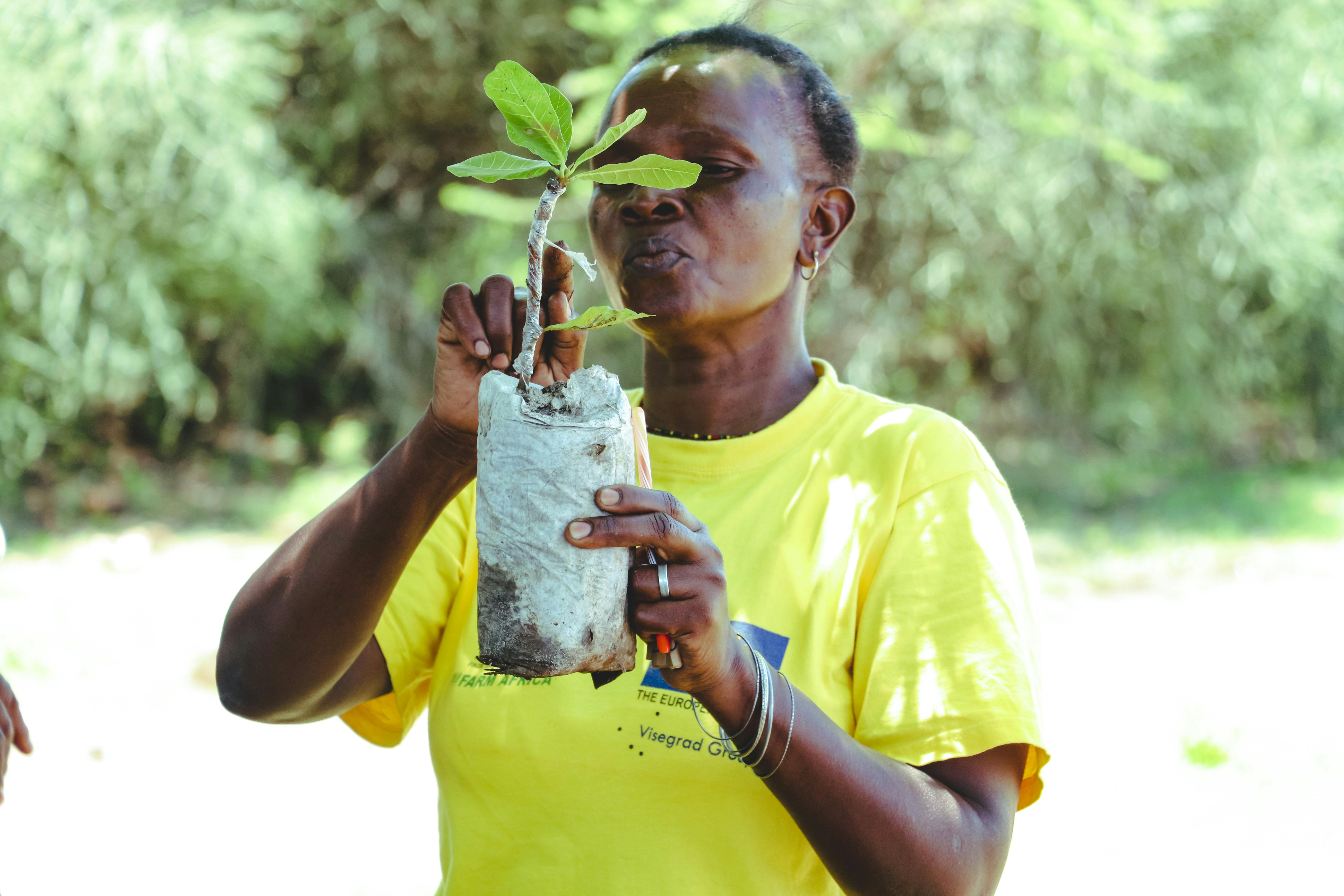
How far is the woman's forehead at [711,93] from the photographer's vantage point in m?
1.65

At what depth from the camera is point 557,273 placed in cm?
156

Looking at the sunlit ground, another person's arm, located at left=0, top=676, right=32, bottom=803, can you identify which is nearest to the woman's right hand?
another person's arm, located at left=0, top=676, right=32, bottom=803

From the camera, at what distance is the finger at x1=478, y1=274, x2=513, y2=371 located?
1.50 metres

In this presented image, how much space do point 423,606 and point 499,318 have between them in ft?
1.71

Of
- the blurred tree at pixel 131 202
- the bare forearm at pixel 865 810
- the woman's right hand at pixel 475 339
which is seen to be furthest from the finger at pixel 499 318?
the blurred tree at pixel 131 202

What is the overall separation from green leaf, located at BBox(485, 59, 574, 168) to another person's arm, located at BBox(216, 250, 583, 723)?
0.62 ft

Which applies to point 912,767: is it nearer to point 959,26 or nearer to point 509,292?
point 509,292


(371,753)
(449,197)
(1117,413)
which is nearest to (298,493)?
(449,197)

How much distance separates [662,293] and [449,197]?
630 centimetres

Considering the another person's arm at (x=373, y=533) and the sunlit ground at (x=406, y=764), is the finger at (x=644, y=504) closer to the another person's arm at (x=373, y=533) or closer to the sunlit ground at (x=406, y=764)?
the another person's arm at (x=373, y=533)

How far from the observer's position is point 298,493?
933 cm

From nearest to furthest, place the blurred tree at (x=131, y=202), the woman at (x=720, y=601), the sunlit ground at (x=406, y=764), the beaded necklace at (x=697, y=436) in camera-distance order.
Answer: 1. the woman at (x=720, y=601)
2. the beaded necklace at (x=697, y=436)
3. the sunlit ground at (x=406, y=764)
4. the blurred tree at (x=131, y=202)

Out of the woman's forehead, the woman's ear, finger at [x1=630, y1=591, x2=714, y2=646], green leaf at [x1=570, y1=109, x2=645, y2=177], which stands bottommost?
finger at [x1=630, y1=591, x2=714, y2=646]

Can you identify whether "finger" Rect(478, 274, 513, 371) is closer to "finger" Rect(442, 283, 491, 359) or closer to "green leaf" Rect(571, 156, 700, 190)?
"finger" Rect(442, 283, 491, 359)
